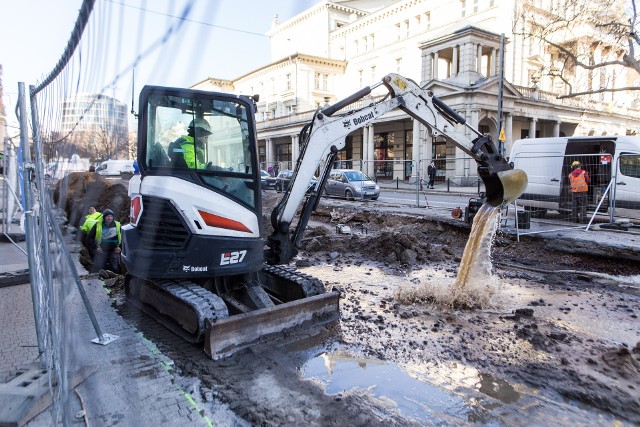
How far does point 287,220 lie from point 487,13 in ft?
110

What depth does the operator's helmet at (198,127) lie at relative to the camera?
4746mm

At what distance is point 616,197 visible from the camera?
11539 millimetres

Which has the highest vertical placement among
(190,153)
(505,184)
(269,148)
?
(269,148)

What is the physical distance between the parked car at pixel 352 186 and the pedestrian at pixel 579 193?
30.1 feet

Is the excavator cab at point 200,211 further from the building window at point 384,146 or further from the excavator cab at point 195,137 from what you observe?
the building window at point 384,146

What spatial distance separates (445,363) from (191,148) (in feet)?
10.9

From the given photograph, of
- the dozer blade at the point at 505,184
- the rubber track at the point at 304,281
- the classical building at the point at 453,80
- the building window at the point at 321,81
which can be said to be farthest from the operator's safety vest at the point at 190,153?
the building window at the point at 321,81

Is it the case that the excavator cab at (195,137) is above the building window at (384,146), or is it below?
below

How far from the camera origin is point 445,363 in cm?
438

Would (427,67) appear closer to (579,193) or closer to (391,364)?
(579,193)

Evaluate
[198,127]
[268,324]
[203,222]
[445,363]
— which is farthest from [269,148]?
[445,363]

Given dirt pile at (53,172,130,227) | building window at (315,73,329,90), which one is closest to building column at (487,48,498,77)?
building window at (315,73,329,90)

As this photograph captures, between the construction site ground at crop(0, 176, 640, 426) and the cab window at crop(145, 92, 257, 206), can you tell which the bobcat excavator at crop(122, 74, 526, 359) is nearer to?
the cab window at crop(145, 92, 257, 206)

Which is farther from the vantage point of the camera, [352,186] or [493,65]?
[493,65]
